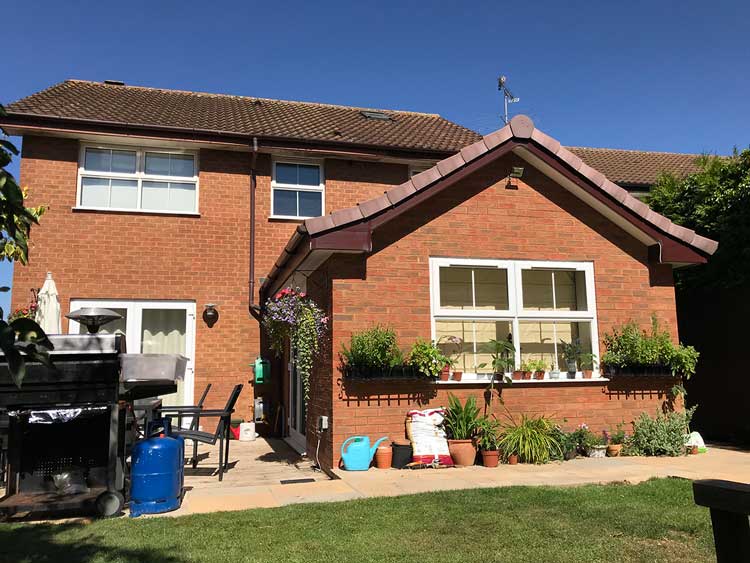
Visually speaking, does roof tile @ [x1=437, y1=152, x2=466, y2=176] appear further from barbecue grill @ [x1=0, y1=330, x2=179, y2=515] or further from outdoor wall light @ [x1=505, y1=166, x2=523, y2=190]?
barbecue grill @ [x1=0, y1=330, x2=179, y2=515]

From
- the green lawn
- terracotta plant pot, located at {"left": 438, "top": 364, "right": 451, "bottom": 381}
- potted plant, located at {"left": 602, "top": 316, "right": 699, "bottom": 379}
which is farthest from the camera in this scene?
potted plant, located at {"left": 602, "top": 316, "right": 699, "bottom": 379}

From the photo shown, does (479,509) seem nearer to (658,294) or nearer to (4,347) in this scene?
(4,347)

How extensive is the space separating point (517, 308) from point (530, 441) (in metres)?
1.90

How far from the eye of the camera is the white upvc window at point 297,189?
1360cm

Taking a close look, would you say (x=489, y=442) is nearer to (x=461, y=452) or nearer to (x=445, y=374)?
(x=461, y=452)

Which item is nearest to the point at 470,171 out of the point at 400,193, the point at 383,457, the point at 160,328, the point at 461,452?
the point at 400,193

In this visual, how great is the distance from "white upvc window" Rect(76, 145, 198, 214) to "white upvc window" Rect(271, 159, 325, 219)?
1774mm

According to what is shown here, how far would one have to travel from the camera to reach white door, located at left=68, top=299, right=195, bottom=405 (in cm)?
1222

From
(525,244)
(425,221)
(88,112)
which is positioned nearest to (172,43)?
(88,112)

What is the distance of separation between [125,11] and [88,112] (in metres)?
3.76

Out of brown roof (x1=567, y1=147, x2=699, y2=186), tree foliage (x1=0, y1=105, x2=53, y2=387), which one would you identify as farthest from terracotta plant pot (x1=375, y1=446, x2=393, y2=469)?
brown roof (x1=567, y1=147, x2=699, y2=186)

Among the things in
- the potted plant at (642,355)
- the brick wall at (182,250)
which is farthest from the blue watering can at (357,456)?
the brick wall at (182,250)

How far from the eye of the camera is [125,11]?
9.69 m

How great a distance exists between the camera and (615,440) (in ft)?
28.3
